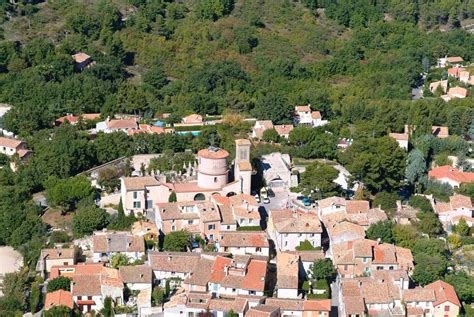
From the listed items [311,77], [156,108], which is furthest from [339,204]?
[311,77]

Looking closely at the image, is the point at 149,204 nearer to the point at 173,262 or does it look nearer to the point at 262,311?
the point at 173,262

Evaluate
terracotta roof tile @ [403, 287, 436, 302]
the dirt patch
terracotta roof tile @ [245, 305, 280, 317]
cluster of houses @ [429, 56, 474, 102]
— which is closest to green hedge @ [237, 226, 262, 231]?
terracotta roof tile @ [245, 305, 280, 317]

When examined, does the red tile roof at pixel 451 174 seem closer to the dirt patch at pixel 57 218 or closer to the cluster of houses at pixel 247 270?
the cluster of houses at pixel 247 270

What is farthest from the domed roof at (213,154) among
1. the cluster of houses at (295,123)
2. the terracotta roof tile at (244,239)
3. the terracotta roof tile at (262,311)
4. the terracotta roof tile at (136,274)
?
the terracotta roof tile at (262,311)

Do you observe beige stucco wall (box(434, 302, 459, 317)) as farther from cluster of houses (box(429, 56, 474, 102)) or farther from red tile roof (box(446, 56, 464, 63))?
red tile roof (box(446, 56, 464, 63))

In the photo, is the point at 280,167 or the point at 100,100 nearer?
the point at 280,167

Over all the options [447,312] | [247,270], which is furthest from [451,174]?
[247,270]

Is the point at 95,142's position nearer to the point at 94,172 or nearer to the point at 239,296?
the point at 94,172
